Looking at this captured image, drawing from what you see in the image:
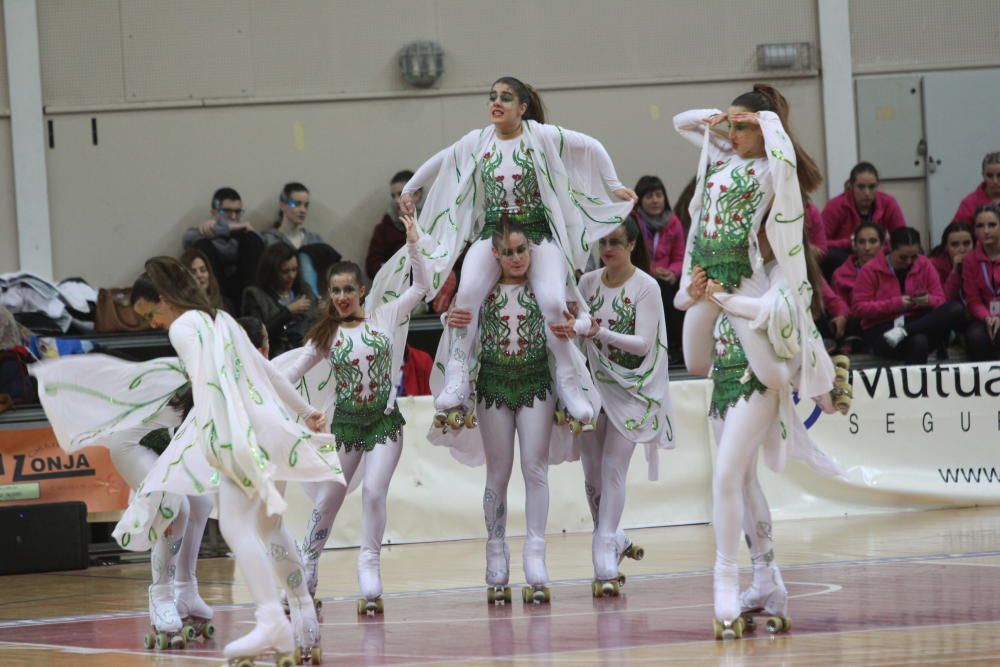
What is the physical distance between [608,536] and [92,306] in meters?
6.24

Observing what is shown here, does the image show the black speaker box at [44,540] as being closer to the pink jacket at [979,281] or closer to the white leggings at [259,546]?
the white leggings at [259,546]

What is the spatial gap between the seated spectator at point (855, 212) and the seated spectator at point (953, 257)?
1.39 ft

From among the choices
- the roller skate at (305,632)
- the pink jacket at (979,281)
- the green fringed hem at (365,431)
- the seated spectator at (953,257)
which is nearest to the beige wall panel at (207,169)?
the seated spectator at (953,257)

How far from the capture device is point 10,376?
1007cm

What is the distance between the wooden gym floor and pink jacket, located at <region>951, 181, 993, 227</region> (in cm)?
363

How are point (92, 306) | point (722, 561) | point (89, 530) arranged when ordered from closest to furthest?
point (722, 561)
point (89, 530)
point (92, 306)

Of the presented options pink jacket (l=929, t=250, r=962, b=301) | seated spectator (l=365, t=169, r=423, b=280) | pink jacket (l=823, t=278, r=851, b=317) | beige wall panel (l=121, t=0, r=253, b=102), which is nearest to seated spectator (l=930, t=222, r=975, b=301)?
pink jacket (l=929, t=250, r=962, b=301)

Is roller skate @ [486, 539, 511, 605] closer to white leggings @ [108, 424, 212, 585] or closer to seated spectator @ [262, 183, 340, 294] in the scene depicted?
white leggings @ [108, 424, 212, 585]

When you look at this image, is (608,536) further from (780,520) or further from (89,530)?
(89,530)

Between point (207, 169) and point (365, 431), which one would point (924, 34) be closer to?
point (207, 169)

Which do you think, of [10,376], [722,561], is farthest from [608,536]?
[10,376]

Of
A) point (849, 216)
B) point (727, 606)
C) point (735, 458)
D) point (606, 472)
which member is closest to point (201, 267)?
point (606, 472)

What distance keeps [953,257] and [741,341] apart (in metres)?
→ 6.94

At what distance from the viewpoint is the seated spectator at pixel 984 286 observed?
10867 mm
